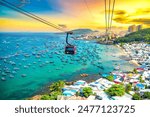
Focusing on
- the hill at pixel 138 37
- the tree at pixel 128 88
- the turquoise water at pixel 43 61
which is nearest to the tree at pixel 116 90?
the tree at pixel 128 88

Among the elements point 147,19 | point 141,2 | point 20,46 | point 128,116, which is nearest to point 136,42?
point 147,19

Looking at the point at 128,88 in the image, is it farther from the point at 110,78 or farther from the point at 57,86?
the point at 57,86

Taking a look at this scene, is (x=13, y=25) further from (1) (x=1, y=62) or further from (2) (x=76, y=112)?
(2) (x=76, y=112)

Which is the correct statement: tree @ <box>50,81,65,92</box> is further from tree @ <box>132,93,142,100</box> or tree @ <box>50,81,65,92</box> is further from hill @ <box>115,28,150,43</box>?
hill @ <box>115,28,150,43</box>

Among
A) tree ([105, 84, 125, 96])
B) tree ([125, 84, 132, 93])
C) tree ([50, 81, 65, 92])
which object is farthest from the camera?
tree ([50, 81, 65, 92])

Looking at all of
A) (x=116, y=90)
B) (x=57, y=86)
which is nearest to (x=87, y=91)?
(x=116, y=90)

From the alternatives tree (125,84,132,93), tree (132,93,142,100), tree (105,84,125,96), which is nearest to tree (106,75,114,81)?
tree (125,84,132,93)
